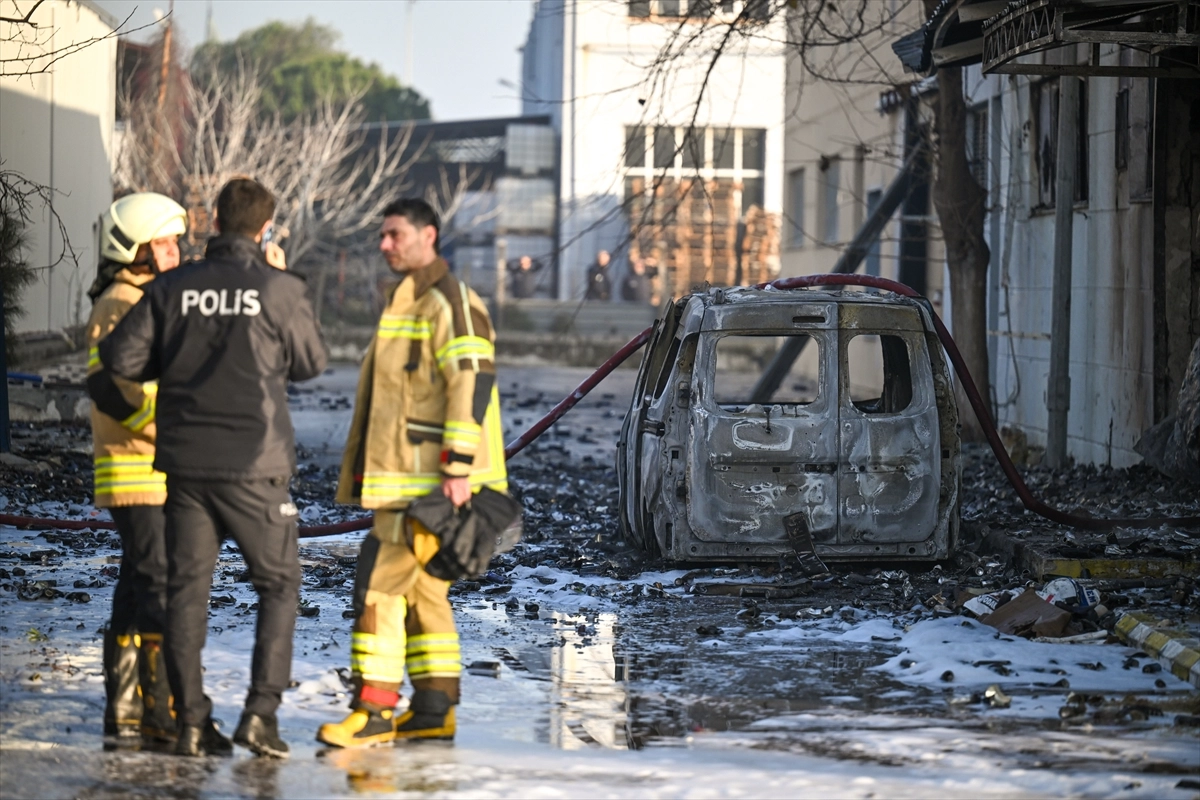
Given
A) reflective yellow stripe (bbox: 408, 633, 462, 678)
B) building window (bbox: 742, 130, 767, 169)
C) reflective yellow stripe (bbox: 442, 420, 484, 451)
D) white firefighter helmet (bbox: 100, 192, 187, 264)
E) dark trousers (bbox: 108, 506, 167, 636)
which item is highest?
building window (bbox: 742, 130, 767, 169)

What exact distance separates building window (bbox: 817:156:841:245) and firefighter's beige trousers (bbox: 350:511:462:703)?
21289 mm

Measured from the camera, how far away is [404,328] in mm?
5898

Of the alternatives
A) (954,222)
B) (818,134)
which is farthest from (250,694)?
(818,134)

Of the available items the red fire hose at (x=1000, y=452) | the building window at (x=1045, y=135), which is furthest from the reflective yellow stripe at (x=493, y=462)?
the building window at (x=1045, y=135)

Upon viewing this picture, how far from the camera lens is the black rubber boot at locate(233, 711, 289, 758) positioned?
5484mm

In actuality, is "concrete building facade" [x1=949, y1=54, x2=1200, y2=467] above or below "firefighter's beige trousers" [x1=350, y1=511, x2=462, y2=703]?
above

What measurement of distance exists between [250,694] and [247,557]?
0.47 meters

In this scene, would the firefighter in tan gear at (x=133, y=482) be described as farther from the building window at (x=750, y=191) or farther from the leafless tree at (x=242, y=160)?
the building window at (x=750, y=191)

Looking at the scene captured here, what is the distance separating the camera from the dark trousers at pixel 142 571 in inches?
224

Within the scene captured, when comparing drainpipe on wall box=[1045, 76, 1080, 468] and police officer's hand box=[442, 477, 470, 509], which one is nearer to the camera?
police officer's hand box=[442, 477, 470, 509]

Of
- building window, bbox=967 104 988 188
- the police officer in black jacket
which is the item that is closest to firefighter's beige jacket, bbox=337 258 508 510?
the police officer in black jacket

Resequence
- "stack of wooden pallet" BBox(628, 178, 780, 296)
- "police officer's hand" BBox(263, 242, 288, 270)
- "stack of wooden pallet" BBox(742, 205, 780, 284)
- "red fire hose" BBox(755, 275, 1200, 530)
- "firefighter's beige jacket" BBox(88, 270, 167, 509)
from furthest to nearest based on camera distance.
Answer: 1. "stack of wooden pallet" BBox(628, 178, 780, 296)
2. "stack of wooden pallet" BBox(742, 205, 780, 284)
3. "red fire hose" BBox(755, 275, 1200, 530)
4. "police officer's hand" BBox(263, 242, 288, 270)
5. "firefighter's beige jacket" BBox(88, 270, 167, 509)

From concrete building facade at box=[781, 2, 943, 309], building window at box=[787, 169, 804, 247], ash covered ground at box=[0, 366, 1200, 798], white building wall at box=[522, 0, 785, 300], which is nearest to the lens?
ash covered ground at box=[0, 366, 1200, 798]

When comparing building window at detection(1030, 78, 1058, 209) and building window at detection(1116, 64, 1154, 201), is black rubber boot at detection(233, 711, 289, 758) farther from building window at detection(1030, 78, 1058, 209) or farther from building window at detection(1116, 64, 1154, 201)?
building window at detection(1030, 78, 1058, 209)
